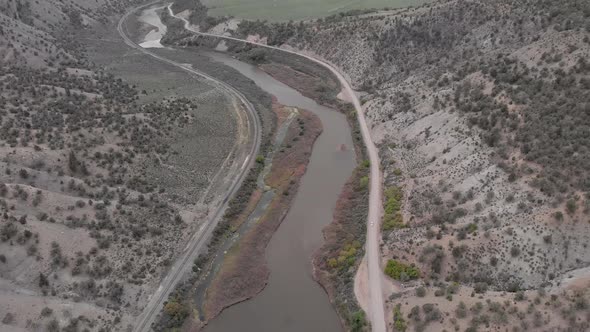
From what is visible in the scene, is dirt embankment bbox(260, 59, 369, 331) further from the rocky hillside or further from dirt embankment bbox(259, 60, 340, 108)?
the rocky hillside

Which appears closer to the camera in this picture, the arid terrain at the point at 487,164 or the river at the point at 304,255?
the arid terrain at the point at 487,164

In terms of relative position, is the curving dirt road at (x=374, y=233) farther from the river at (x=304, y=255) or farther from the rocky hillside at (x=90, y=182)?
the rocky hillside at (x=90, y=182)

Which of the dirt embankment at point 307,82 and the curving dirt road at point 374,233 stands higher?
the dirt embankment at point 307,82

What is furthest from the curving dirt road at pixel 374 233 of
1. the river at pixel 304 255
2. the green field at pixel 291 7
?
the green field at pixel 291 7

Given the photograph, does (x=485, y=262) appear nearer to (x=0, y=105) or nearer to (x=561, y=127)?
(x=561, y=127)

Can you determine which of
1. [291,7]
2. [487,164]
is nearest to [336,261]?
[487,164]

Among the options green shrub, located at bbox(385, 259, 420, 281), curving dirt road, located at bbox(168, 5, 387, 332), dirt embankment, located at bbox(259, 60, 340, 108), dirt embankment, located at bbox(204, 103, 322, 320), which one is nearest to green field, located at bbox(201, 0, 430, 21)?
dirt embankment, located at bbox(259, 60, 340, 108)
